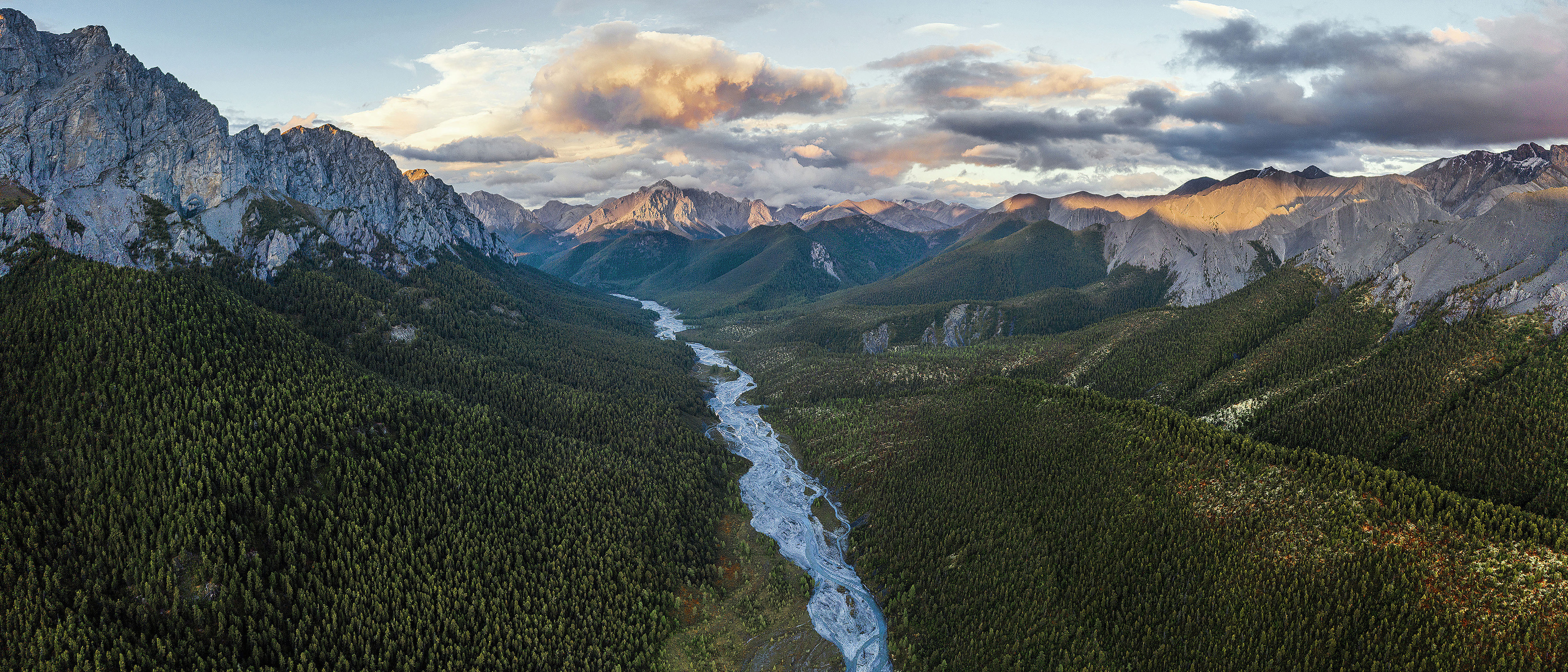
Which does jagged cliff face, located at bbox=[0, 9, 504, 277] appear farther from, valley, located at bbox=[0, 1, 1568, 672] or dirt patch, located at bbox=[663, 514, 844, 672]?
dirt patch, located at bbox=[663, 514, 844, 672]

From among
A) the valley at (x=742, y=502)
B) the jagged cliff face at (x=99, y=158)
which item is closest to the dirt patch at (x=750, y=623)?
the valley at (x=742, y=502)

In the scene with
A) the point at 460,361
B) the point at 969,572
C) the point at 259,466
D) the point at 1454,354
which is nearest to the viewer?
the point at 259,466

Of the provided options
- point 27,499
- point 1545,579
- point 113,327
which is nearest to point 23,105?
point 113,327

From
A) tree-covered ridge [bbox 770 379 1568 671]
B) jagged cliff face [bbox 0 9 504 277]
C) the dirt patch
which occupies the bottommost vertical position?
the dirt patch

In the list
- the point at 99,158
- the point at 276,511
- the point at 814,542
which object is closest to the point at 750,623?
the point at 814,542

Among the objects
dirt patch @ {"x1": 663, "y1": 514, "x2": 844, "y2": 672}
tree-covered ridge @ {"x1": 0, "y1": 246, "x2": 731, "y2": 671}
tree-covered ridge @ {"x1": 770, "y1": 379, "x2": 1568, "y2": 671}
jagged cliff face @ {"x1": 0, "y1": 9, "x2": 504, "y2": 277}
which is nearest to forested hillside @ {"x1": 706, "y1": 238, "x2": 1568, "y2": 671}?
tree-covered ridge @ {"x1": 770, "y1": 379, "x2": 1568, "y2": 671}

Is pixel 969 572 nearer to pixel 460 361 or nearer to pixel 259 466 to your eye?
pixel 259 466
